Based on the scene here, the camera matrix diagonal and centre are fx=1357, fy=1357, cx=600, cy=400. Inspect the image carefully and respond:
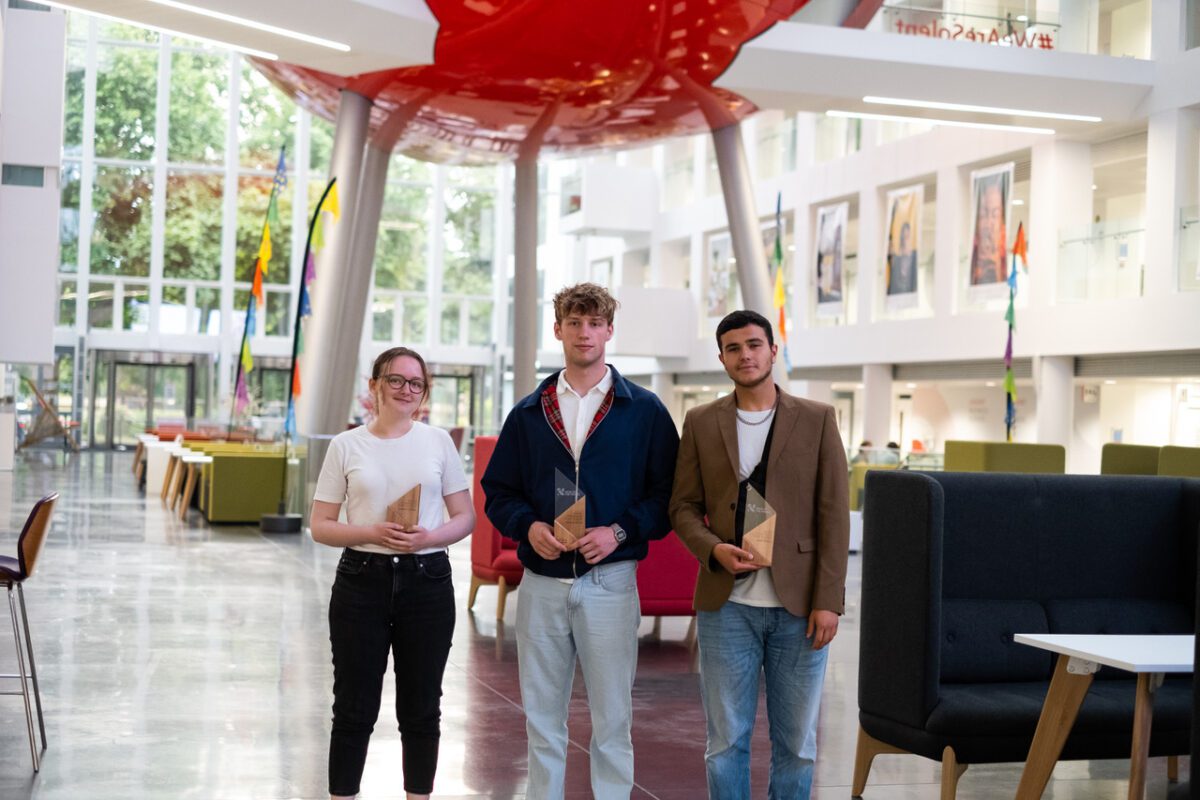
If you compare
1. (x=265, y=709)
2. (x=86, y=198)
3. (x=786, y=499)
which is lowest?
(x=265, y=709)

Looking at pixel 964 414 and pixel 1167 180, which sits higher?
pixel 1167 180

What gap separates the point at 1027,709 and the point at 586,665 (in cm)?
188

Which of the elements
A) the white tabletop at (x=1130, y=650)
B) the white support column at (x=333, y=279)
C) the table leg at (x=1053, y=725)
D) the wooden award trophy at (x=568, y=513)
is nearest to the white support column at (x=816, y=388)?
the white support column at (x=333, y=279)

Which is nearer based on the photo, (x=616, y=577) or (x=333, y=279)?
(x=616, y=577)

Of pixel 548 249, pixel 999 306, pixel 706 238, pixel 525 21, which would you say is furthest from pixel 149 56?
pixel 525 21

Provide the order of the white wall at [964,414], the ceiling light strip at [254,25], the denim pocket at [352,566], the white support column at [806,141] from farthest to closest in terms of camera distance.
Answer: the white support column at [806,141]
the white wall at [964,414]
the ceiling light strip at [254,25]
the denim pocket at [352,566]

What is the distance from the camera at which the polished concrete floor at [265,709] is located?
207 inches

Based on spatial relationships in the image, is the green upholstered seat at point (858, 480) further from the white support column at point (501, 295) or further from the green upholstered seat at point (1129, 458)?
the white support column at point (501, 295)

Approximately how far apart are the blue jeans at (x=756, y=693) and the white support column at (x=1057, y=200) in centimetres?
1903

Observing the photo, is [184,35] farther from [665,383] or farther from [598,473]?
[665,383]

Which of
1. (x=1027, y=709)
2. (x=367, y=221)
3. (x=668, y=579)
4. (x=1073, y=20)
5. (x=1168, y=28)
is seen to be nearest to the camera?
(x=1027, y=709)

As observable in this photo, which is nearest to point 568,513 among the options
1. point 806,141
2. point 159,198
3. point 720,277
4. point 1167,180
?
point 1167,180

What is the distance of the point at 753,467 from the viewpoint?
4.16 meters

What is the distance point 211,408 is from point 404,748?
34045 millimetres
